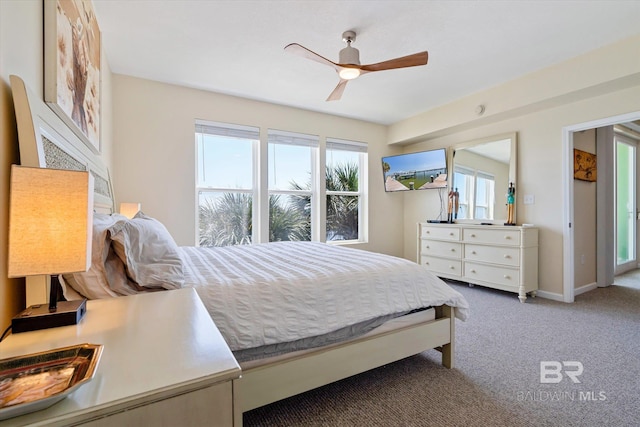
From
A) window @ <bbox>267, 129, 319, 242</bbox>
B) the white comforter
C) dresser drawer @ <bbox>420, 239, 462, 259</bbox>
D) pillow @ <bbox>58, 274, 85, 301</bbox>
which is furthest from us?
window @ <bbox>267, 129, 319, 242</bbox>

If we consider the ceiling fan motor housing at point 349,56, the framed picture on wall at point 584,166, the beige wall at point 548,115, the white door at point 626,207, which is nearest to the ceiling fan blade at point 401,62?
the ceiling fan motor housing at point 349,56

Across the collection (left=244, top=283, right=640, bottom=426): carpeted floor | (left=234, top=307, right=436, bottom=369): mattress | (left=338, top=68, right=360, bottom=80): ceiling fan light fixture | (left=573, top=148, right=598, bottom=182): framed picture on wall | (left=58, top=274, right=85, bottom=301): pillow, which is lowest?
(left=244, top=283, right=640, bottom=426): carpeted floor

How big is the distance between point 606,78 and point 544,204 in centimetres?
146

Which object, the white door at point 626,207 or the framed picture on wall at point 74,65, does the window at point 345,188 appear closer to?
the framed picture on wall at point 74,65

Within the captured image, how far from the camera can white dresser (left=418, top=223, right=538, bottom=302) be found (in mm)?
3439

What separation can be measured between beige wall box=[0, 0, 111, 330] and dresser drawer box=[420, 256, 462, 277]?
432 centimetres

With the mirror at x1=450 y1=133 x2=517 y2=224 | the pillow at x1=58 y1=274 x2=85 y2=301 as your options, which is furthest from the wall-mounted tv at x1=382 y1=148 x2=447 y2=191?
the pillow at x1=58 y1=274 x2=85 y2=301

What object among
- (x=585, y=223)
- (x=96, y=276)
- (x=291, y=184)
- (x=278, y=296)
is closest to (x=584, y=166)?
(x=585, y=223)

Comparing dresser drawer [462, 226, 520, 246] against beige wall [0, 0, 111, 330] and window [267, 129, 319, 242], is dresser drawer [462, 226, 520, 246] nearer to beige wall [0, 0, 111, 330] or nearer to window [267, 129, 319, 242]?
window [267, 129, 319, 242]

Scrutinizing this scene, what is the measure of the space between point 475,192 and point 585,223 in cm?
142

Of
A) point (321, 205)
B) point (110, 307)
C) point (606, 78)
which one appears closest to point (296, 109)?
point (321, 205)

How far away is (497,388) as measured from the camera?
1730 mm

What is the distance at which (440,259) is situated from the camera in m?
4.32

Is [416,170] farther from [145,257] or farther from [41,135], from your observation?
[41,135]
